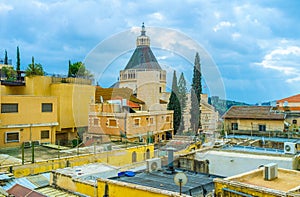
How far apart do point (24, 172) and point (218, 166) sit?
7.32 m

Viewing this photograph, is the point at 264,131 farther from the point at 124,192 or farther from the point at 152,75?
the point at 124,192

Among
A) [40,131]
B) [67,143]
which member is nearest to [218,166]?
[40,131]

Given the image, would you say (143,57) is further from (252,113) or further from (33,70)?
(252,113)

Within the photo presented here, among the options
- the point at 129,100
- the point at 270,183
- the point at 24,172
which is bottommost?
the point at 24,172

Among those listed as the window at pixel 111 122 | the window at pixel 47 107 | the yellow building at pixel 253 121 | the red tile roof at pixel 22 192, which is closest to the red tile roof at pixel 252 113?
the yellow building at pixel 253 121

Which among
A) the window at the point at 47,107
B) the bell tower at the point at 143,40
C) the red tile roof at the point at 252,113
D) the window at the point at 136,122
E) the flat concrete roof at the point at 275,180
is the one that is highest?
the bell tower at the point at 143,40

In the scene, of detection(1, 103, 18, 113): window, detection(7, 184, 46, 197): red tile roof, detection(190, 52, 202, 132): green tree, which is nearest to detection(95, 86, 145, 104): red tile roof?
detection(190, 52, 202, 132): green tree

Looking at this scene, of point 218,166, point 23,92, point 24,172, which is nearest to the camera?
point 218,166

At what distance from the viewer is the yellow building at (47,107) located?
1767cm

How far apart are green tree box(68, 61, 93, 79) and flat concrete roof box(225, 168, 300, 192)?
17.9 meters

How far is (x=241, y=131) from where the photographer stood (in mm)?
24109

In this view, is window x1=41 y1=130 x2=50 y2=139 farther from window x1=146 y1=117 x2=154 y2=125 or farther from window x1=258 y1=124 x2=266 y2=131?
window x1=258 y1=124 x2=266 y2=131

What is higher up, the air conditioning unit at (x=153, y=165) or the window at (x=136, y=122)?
the window at (x=136, y=122)

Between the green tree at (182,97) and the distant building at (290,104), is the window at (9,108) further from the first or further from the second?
the distant building at (290,104)
